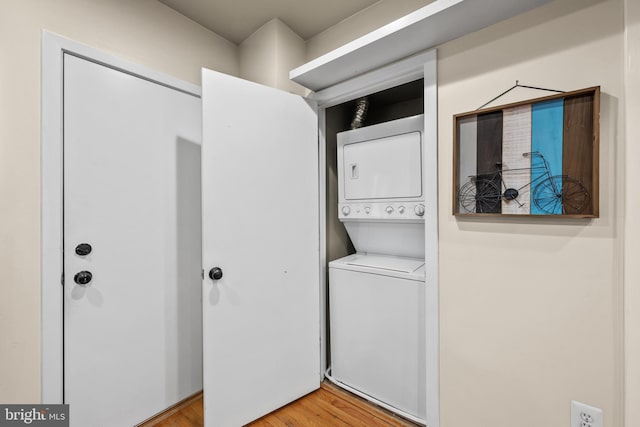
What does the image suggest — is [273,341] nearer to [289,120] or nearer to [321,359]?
[321,359]

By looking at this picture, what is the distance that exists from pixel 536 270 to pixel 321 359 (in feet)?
4.74

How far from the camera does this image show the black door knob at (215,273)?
53.8 inches

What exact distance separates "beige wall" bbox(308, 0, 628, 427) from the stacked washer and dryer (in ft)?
0.71

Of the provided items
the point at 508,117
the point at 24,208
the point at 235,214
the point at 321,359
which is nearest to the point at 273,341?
the point at 321,359

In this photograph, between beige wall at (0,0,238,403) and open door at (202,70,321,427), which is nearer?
beige wall at (0,0,238,403)

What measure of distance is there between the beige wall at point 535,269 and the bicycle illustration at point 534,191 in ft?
0.21

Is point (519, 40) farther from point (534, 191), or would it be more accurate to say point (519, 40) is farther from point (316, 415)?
point (316, 415)

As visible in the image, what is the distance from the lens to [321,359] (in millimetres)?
1910

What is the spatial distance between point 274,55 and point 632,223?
6.48 ft

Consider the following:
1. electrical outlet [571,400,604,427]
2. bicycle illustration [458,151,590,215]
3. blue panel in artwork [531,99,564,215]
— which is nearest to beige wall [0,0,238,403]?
bicycle illustration [458,151,590,215]

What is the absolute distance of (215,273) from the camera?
1376 millimetres

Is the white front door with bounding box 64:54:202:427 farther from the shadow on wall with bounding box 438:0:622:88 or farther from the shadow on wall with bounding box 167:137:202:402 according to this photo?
the shadow on wall with bounding box 438:0:622:88

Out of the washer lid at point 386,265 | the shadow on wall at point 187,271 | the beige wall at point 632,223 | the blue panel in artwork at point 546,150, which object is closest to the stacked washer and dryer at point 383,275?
the washer lid at point 386,265

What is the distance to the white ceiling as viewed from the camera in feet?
5.39
